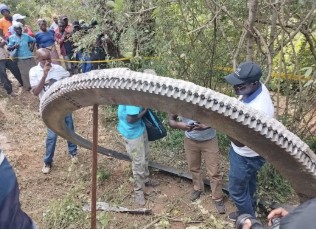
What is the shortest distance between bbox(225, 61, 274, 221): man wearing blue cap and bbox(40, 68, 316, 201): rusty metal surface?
879mm

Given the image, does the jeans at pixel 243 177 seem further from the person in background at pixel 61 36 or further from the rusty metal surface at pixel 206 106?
the person in background at pixel 61 36

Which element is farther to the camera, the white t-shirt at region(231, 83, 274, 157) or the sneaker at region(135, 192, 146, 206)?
the sneaker at region(135, 192, 146, 206)

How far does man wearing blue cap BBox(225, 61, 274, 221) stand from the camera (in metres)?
3.45

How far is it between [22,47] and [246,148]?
5981mm

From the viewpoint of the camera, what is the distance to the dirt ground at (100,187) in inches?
178

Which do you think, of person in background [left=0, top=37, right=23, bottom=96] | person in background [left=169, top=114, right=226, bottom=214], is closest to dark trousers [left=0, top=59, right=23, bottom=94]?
person in background [left=0, top=37, right=23, bottom=96]

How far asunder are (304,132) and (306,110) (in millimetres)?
285

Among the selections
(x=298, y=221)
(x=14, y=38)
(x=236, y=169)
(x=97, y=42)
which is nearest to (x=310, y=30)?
(x=236, y=169)

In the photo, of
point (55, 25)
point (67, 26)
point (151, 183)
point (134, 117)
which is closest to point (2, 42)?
point (67, 26)

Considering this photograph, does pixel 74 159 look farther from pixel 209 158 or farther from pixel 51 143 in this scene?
pixel 209 158

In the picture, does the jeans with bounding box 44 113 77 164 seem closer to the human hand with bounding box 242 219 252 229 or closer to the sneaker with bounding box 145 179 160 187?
the sneaker with bounding box 145 179 160 187

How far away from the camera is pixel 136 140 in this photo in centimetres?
459

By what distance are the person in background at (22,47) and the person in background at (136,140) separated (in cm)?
439

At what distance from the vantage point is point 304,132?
4.89 metres
